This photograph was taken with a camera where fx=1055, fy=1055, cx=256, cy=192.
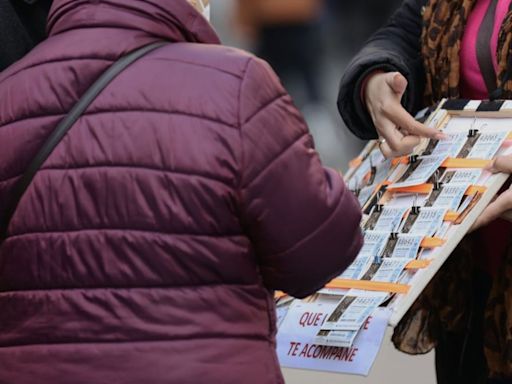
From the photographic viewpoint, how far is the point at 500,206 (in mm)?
2152

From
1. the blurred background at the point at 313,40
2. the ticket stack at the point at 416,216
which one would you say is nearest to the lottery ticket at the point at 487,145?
the ticket stack at the point at 416,216

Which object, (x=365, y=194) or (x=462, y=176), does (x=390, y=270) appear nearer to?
(x=462, y=176)

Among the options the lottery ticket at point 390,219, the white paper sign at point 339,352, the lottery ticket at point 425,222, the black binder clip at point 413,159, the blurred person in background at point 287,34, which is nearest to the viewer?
the white paper sign at point 339,352

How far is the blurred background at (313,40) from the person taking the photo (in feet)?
19.4

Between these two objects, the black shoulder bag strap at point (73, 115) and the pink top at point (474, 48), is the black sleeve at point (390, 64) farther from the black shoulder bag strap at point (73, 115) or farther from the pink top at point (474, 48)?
the black shoulder bag strap at point (73, 115)

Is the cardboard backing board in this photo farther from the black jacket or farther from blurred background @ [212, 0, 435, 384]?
blurred background @ [212, 0, 435, 384]

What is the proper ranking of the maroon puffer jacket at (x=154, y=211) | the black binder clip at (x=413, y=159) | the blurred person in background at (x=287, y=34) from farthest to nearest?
1. the blurred person in background at (x=287, y=34)
2. the black binder clip at (x=413, y=159)
3. the maroon puffer jacket at (x=154, y=211)

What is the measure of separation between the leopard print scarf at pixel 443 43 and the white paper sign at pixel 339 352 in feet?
1.97

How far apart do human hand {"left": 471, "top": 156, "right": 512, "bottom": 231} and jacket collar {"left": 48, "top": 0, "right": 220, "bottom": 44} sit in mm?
726

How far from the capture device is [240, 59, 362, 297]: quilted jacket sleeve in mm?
1738

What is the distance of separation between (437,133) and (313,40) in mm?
3735

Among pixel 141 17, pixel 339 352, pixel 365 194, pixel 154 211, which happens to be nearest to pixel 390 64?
pixel 365 194

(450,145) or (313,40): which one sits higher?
(450,145)

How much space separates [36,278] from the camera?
5.85 ft
